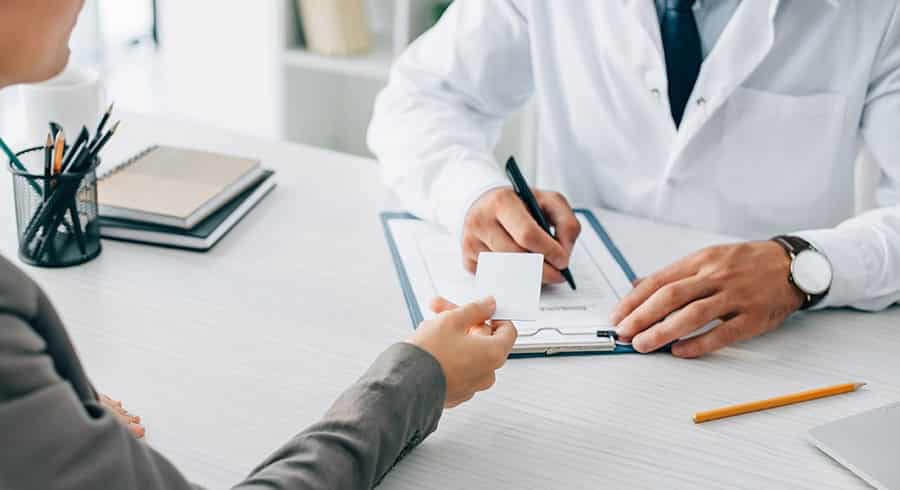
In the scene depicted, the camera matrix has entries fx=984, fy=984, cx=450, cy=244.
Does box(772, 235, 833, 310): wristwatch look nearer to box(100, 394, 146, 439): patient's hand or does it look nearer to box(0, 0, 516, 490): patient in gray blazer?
box(0, 0, 516, 490): patient in gray blazer

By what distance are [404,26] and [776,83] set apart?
4.22 ft

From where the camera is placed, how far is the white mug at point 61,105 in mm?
1206

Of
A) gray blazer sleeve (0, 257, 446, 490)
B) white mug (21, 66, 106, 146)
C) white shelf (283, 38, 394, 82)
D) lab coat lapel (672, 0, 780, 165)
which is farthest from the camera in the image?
white shelf (283, 38, 394, 82)

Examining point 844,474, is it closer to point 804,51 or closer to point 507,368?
point 507,368

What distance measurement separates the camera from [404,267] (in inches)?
45.0

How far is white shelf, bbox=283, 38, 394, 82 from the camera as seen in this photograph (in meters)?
2.55

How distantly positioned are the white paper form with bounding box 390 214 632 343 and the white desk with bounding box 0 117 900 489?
35 millimetres

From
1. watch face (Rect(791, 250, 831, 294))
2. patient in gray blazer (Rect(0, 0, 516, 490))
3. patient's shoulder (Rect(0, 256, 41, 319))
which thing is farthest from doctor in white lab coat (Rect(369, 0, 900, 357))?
patient's shoulder (Rect(0, 256, 41, 319))

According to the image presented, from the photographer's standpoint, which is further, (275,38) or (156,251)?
(275,38)

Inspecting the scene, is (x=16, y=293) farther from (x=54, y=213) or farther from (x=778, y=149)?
(x=778, y=149)

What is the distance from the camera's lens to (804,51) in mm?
1368

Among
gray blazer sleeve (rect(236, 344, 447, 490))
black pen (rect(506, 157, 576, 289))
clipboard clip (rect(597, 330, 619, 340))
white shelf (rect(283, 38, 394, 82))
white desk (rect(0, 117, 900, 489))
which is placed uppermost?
black pen (rect(506, 157, 576, 289))

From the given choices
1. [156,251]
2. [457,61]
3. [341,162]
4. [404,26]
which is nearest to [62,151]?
[156,251]

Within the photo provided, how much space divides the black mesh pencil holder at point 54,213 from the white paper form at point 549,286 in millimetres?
359
